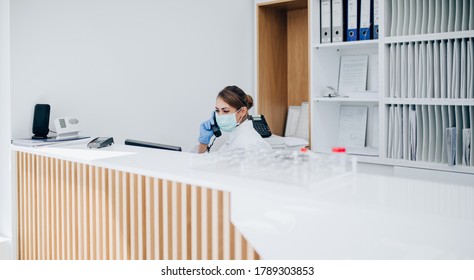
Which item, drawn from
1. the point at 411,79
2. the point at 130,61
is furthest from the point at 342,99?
the point at 130,61

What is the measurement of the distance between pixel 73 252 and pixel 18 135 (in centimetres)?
72

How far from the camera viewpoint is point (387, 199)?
114cm

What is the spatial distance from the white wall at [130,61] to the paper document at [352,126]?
0.75m

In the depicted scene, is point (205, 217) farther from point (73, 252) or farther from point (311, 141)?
point (311, 141)

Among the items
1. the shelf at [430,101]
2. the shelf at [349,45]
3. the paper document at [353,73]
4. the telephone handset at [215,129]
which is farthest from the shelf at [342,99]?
the telephone handset at [215,129]

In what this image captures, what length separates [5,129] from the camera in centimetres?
244

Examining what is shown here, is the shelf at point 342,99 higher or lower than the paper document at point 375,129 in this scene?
higher

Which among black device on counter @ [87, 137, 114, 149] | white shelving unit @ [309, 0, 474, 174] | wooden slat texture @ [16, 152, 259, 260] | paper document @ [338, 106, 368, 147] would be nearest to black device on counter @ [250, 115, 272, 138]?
white shelving unit @ [309, 0, 474, 174]

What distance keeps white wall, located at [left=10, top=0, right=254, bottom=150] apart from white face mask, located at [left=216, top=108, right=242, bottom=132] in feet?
1.69

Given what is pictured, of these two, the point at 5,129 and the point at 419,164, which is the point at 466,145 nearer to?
the point at 419,164

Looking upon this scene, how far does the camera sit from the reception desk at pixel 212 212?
3.51 ft

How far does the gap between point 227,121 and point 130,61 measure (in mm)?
713

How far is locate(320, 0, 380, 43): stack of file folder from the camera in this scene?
10.0 feet

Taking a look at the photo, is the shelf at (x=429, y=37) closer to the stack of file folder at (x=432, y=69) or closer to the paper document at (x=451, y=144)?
the stack of file folder at (x=432, y=69)
